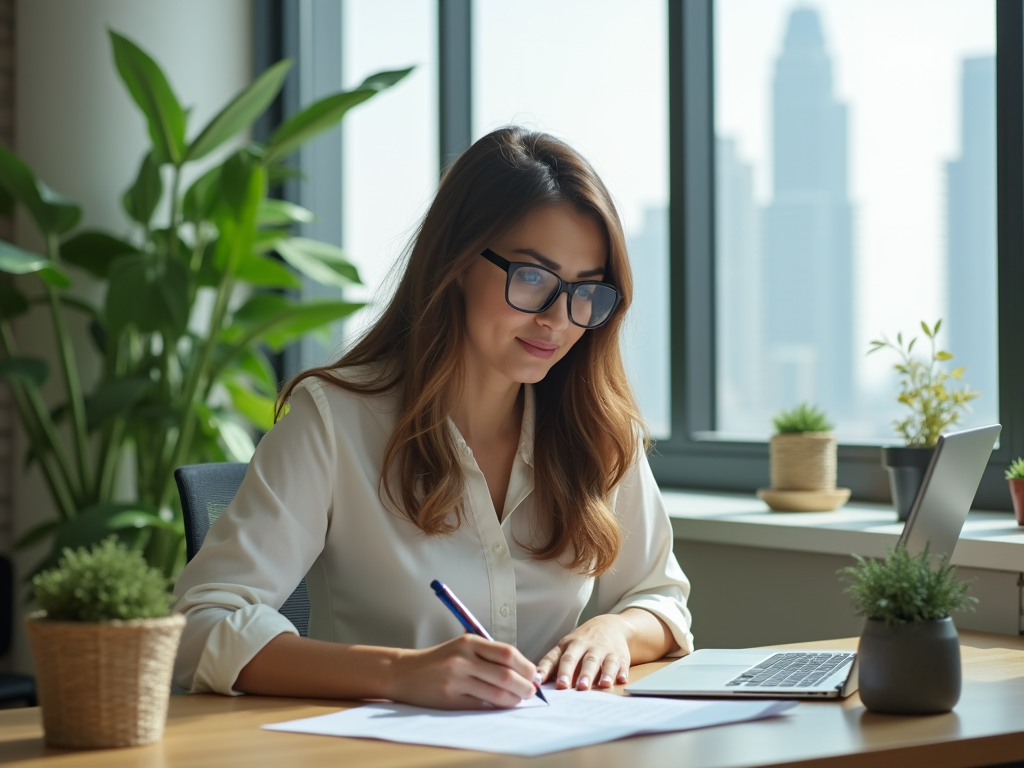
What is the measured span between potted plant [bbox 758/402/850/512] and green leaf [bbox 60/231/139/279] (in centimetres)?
196

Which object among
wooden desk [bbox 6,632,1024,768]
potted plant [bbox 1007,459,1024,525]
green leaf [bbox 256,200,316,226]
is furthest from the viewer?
green leaf [bbox 256,200,316,226]

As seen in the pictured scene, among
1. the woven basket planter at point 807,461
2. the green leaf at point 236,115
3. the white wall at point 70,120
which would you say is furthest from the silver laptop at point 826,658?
the white wall at point 70,120

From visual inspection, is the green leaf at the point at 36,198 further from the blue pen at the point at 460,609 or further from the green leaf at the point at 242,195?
the blue pen at the point at 460,609

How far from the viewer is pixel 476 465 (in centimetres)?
183

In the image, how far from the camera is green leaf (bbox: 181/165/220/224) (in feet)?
11.2

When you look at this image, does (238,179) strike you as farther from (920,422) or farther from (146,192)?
(920,422)

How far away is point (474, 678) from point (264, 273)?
7.42 ft

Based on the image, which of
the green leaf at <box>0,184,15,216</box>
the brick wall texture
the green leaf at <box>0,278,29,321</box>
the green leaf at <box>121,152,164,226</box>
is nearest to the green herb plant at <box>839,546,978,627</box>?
the green leaf at <box>121,152,164,226</box>

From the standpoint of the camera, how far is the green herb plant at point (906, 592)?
4.36ft

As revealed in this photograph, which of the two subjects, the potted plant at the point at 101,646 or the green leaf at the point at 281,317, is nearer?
the potted plant at the point at 101,646

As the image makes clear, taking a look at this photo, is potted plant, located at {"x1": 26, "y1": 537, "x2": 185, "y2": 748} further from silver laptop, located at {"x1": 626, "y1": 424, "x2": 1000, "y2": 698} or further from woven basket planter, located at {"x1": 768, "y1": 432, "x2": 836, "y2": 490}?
woven basket planter, located at {"x1": 768, "y1": 432, "x2": 836, "y2": 490}

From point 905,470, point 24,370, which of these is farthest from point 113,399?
point 905,470

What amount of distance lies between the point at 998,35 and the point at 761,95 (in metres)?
0.73

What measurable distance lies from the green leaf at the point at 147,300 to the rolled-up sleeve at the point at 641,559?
157 cm
